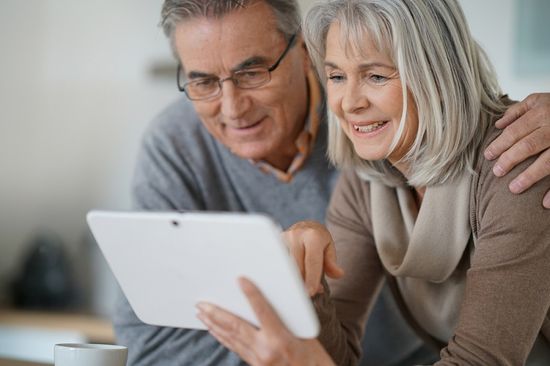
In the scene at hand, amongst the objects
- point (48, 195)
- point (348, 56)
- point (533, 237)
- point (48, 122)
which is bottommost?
point (48, 195)

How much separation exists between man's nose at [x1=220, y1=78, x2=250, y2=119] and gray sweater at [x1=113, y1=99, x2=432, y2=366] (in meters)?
0.23

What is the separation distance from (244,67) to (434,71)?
495mm

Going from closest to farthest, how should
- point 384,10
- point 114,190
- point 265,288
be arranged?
point 265,288
point 384,10
point 114,190

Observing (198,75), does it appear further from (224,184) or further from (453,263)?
(453,263)

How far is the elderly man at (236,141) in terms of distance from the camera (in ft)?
5.83

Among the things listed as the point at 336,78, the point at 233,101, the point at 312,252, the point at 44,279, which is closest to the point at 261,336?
the point at 312,252

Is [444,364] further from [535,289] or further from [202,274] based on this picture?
[202,274]

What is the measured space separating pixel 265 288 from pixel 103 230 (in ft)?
0.88

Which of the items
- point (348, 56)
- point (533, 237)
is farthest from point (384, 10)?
point (533, 237)

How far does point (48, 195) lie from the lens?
4270mm

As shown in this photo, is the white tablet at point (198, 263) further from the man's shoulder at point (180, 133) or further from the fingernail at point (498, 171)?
the man's shoulder at point (180, 133)

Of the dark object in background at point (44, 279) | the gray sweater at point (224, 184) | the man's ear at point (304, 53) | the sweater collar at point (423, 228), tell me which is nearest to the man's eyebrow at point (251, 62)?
the man's ear at point (304, 53)

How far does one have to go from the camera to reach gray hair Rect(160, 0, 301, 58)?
1780 mm

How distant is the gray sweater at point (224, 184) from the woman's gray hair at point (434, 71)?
534 mm
